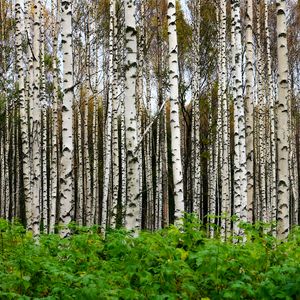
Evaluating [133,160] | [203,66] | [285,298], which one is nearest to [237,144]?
[133,160]

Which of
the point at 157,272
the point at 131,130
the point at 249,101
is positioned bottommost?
the point at 157,272

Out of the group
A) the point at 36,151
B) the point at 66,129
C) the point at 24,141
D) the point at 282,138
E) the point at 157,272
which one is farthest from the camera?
the point at 24,141

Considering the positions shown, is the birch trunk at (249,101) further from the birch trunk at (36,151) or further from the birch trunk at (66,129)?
the birch trunk at (36,151)

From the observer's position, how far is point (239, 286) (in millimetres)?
3664

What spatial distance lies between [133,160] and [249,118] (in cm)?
466

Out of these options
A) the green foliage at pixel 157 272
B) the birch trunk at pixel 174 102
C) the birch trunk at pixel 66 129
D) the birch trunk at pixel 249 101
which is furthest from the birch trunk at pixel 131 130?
the birch trunk at pixel 249 101

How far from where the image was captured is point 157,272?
461 centimetres

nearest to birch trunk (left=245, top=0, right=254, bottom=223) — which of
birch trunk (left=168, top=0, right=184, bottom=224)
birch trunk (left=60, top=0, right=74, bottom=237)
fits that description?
birch trunk (left=168, top=0, right=184, bottom=224)

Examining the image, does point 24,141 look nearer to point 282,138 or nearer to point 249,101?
point 249,101

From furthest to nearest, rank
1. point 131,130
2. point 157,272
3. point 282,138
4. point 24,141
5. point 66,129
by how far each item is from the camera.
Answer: point 24,141 < point 66,129 < point 282,138 < point 131,130 < point 157,272

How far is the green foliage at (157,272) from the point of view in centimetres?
376

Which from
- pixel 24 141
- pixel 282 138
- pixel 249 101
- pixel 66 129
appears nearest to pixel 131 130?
pixel 66 129

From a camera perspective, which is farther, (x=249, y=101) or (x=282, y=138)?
(x=249, y=101)

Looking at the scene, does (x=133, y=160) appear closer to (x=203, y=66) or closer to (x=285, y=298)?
(x=285, y=298)
